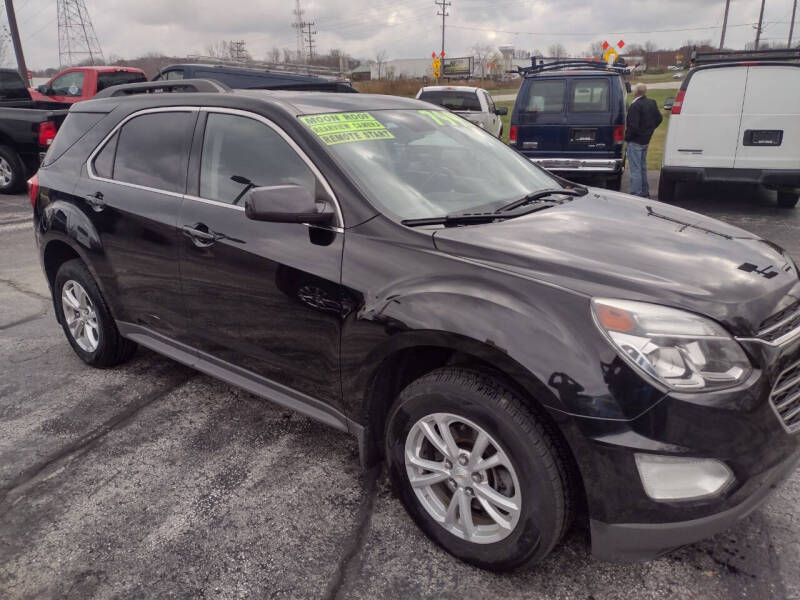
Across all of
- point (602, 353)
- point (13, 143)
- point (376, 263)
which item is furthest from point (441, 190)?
point (13, 143)

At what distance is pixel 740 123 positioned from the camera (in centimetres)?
860

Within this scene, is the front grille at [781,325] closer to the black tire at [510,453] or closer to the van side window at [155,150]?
the black tire at [510,453]

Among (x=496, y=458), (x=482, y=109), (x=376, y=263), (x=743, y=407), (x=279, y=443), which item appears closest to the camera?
(x=743, y=407)

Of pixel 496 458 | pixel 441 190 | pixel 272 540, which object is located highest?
pixel 441 190

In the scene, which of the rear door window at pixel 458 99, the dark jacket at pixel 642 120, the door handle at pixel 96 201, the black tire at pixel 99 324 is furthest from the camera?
the rear door window at pixel 458 99

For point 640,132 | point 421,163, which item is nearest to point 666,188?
point 640,132

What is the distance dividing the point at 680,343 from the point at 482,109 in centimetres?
1329

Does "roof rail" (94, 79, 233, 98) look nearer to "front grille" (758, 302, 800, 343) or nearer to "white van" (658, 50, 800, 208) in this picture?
"front grille" (758, 302, 800, 343)

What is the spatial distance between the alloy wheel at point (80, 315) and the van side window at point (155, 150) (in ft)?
2.95

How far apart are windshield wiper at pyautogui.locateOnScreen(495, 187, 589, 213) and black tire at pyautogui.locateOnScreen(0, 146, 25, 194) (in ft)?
35.9

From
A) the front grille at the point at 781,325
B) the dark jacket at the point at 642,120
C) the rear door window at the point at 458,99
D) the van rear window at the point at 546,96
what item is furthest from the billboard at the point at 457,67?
the front grille at the point at 781,325

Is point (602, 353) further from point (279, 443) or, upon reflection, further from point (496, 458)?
point (279, 443)

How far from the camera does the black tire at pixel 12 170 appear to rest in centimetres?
1116

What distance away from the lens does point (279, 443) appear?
3.35 m
